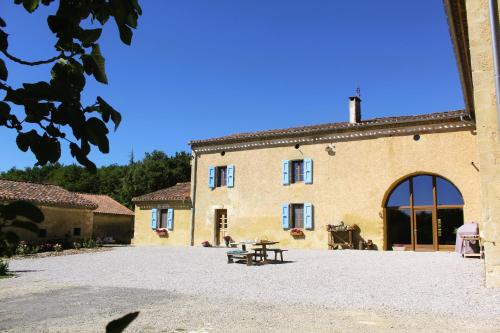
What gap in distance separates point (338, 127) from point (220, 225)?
23.5 feet

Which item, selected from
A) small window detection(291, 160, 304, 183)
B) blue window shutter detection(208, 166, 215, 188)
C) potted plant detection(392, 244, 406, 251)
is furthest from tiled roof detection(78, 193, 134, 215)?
potted plant detection(392, 244, 406, 251)

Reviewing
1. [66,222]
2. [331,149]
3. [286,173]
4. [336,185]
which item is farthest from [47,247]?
[331,149]

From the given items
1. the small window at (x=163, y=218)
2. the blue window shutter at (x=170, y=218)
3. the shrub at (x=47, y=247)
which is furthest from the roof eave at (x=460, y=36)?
the shrub at (x=47, y=247)

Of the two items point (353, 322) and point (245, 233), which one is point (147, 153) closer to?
point (245, 233)

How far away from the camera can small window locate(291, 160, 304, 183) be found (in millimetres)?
18198

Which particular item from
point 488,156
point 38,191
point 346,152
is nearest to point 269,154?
point 346,152

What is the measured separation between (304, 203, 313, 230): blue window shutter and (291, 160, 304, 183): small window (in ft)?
4.14

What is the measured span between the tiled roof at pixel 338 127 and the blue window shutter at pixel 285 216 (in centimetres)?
314

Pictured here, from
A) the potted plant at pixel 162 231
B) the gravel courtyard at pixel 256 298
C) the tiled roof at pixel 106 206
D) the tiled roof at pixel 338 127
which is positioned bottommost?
the gravel courtyard at pixel 256 298

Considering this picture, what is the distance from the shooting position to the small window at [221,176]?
20172 mm

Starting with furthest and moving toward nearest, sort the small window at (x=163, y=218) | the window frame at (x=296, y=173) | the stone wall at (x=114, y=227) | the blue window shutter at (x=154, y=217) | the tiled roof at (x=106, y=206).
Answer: the tiled roof at (x=106, y=206)
the stone wall at (x=114, y=227)
the small window at (x=163, y=218)
the blue window shutter at (x=154, y=217)
the window frame at (x=296, y=173)

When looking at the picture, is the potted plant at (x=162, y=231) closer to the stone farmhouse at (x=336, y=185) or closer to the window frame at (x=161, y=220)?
the stone farmhouse at (x=336, y=185)

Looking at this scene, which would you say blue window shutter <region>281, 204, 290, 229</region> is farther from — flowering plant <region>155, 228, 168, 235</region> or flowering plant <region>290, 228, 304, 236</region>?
flowering plant <region>155, 228, 168, 235</region>

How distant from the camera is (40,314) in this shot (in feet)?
17.3
